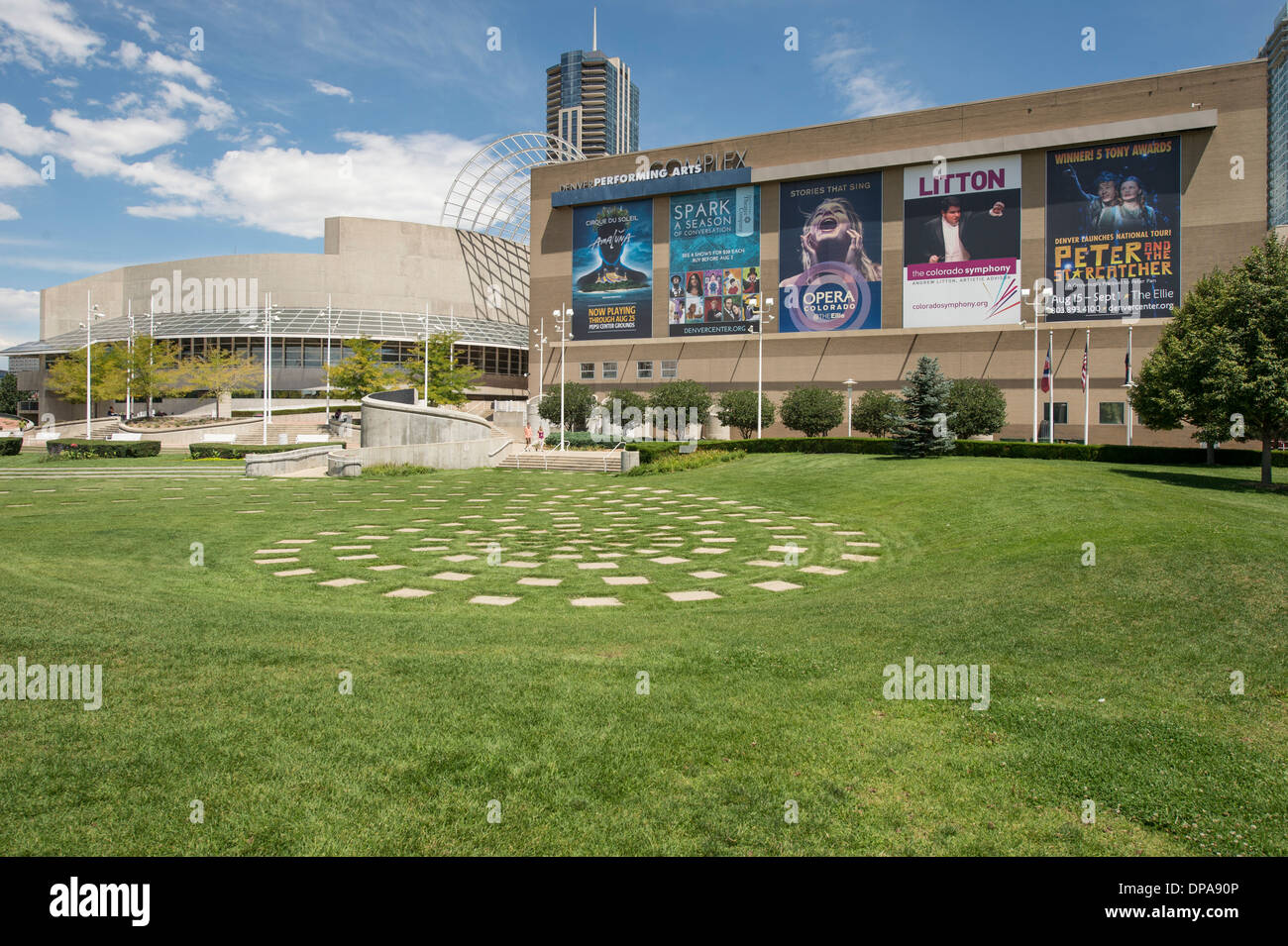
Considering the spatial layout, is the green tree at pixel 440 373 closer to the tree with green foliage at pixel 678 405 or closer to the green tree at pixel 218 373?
the green tree at pixel 218 373

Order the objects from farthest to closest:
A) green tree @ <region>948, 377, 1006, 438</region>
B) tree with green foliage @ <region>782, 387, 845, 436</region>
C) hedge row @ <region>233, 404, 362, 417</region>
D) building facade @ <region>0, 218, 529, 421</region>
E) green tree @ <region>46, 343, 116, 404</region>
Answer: building facade @ <region>0, 218, 529, 421</region>, hedge row @ <region>233, 404, 362, 417</region>, green tree @ <region>46, 343, 116, 404</region>, tree with green foliage @ <region>782, 387, 845, 436</region>, green tree @ <region>948, 377, 1006, 438</region>

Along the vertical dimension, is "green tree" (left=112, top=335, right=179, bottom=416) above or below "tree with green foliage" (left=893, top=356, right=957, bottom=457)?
above

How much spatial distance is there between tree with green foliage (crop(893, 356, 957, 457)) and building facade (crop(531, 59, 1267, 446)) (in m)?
13.4

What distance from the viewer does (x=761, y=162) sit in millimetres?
51844

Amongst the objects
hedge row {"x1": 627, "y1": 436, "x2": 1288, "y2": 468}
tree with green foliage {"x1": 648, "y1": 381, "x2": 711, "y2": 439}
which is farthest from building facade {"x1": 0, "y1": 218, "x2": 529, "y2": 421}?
hedge row {"x1": 627, "y1": 436, "x2": 1288, "y2": 468}

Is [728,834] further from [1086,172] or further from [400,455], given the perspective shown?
[1086,172]

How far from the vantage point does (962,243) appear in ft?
149

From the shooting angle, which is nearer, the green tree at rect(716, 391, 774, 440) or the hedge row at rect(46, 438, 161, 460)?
the hedge row at rect(46, 438, 161, 460)

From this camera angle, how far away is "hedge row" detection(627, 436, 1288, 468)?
26.6 meters

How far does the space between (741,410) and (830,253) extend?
13121mm

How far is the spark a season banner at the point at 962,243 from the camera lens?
44.2m

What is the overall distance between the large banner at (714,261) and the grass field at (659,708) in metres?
43.8

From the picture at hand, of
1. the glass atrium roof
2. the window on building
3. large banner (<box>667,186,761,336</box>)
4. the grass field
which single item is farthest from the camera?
the glass atrium roof

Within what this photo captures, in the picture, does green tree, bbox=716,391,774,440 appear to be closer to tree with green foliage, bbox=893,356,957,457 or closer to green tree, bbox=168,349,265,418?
tree with green foliage, bbox=893,356,957,457
